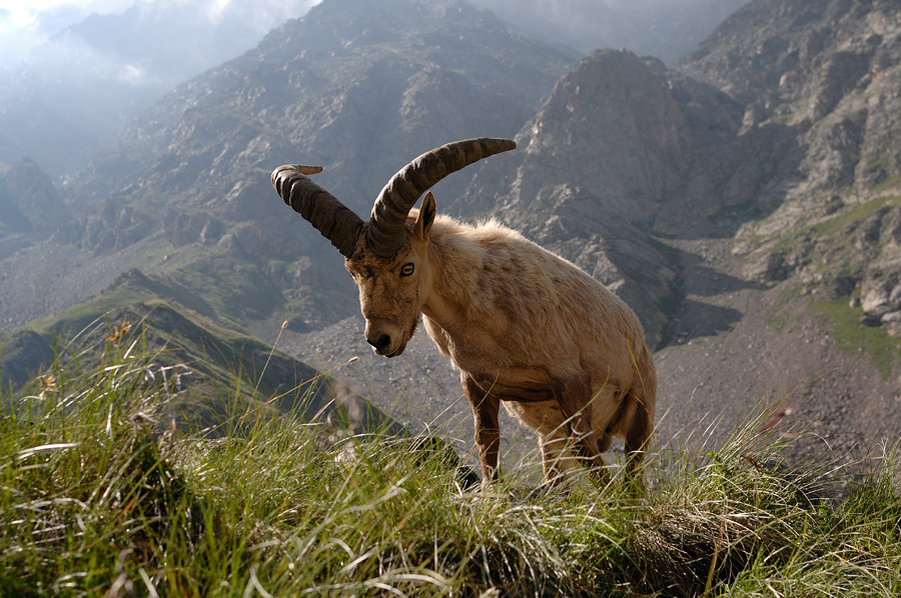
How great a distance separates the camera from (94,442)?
401 centimetres

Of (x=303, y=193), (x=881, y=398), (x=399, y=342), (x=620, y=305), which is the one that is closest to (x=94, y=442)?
(x=399, y=342)

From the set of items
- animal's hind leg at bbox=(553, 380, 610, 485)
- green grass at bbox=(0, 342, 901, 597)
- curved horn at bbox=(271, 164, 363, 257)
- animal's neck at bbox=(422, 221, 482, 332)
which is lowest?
animal's hind leg at bbox=(553, 380, 610, 485)

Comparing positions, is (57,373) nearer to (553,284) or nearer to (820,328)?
(553,284)

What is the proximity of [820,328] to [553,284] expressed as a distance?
218228mm

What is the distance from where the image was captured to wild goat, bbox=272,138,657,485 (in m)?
7.02

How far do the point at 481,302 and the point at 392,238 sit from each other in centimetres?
146

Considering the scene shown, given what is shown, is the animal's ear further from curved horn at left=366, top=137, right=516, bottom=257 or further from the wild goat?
curved horn at left=366, top=137, right=516, bottom=257

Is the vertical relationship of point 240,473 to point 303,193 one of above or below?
below

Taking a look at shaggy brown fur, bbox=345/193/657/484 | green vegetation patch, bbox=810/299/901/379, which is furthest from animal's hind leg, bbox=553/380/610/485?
green vegetation patch, bbox=810/299/901/379

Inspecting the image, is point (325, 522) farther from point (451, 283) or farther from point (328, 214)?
point (328, 214)

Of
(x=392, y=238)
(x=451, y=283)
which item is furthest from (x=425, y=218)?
(x=451, y=283)

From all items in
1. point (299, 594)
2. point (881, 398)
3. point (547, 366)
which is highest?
point (299, 594)

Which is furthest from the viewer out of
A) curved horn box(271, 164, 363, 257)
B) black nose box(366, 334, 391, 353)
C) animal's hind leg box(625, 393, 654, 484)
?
animal's hind leg box(625, 393, 654, 484)

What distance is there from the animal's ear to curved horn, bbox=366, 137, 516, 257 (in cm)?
17
